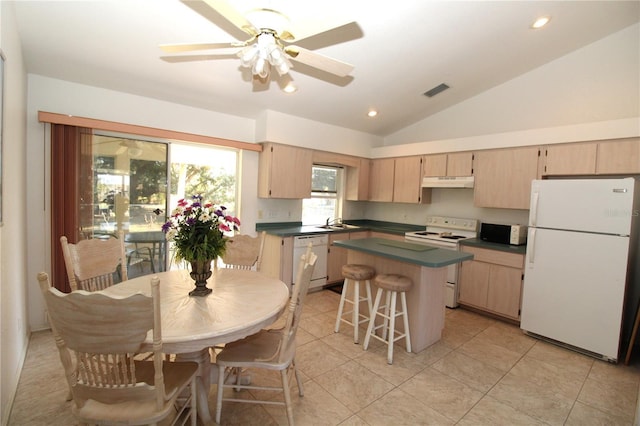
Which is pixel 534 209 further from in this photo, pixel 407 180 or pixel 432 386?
pixel 432 386

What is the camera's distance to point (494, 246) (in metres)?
3.46

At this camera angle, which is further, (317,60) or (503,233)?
(503,233)

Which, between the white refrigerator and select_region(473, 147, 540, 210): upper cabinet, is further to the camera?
select_region(473, 147, 540, 210): upper cabinet

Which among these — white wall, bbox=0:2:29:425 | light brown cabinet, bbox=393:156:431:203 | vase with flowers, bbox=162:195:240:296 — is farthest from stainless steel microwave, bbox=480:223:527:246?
white wall, bbox=0:2:29:425

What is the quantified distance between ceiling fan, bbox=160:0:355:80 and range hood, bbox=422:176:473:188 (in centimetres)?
267

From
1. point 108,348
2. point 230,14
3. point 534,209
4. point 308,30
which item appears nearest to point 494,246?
→ point 534,209

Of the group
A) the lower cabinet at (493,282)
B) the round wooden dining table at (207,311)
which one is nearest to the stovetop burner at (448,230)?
the lower cabinet at (493,282)

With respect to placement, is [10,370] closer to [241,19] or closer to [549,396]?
[241,19]

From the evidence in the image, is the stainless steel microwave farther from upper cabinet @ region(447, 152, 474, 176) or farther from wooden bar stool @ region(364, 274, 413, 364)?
wooden bar stool @ region(364, 274, 413, 364)

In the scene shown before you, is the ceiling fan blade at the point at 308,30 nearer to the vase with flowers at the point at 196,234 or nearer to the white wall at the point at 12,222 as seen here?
the vase with flowers at the point at 196,234

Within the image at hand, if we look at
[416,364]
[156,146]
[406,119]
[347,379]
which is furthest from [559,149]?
[156,146]

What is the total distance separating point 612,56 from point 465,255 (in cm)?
284

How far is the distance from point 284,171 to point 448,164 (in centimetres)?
232

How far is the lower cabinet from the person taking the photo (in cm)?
329
